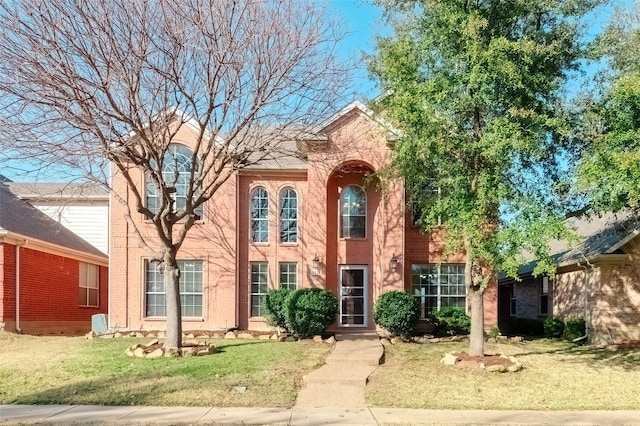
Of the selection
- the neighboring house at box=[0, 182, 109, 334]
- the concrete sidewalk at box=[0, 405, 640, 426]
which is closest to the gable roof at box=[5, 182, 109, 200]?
the neighboring house at box=[0, 182, 109, 334]

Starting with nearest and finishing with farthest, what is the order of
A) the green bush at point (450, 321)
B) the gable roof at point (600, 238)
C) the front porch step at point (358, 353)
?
the front porch step at point (358, 353) → the gable roof at point (600, 238) → the green bush at point (450, 321)

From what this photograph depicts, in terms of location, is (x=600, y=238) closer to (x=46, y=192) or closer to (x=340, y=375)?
(x=340, y=375)

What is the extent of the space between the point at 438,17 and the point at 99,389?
409 inches

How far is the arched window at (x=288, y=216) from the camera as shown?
19.6 meters

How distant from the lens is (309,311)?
1659 centimetres

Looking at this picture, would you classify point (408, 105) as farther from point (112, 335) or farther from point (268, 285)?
point (112, 335)

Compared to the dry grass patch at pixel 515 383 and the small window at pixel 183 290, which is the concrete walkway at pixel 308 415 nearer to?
the dry grass patch at pixel 515 383

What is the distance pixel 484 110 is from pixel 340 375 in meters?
6.65

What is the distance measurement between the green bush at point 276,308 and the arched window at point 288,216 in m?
2.29

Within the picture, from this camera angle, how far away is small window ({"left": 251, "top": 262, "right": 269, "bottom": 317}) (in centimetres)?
1931

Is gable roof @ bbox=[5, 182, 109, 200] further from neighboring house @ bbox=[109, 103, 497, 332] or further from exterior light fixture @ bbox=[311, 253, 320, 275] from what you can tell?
exterior light fixture @ bbox=[311, 253, 320, 275]

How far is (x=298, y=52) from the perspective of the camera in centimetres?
1320

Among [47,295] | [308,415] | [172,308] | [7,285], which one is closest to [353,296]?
[172,308]

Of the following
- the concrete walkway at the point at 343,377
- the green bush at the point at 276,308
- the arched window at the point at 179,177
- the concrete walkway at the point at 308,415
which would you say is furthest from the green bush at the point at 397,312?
the arched window at the point at 179,177
